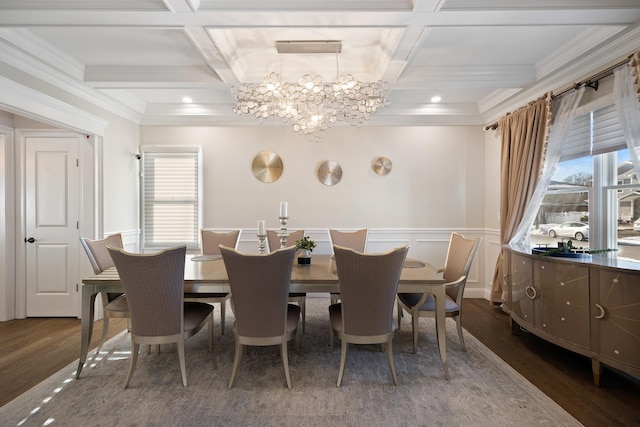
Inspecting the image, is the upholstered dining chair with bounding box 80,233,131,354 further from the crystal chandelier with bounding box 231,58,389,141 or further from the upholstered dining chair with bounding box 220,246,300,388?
the crystal chandelier with bounding box 231,58,389,141

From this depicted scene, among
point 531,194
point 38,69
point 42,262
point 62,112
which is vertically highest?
point 38,69

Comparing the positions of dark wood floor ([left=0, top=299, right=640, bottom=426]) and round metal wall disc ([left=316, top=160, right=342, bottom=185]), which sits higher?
round metal wall disc ([left=316, top=160, right=342, bottom=185])

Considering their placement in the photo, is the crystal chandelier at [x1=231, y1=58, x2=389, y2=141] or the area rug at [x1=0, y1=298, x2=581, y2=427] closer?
the area rug at [x1=0, y1=298, x2=581, y2=427]

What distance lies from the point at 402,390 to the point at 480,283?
281cm

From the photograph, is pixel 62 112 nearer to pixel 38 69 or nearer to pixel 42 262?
pixel 38 69

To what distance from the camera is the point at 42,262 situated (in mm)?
3627

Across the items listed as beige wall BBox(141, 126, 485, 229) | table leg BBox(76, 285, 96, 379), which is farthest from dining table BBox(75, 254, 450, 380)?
beige wall BBox(141, 126, 485, 229)

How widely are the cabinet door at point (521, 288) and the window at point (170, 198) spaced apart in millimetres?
3785

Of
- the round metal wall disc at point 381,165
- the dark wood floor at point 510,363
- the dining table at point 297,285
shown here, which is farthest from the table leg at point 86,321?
the round metal wall disc at point 381,165

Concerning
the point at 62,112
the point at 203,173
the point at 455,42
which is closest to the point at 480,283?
the point at 455,42

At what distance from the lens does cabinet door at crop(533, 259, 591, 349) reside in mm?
2264

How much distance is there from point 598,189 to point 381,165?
231cm

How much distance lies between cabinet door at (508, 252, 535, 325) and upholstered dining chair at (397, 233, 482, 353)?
0.51m

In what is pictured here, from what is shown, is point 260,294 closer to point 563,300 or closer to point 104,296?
point 104,296
